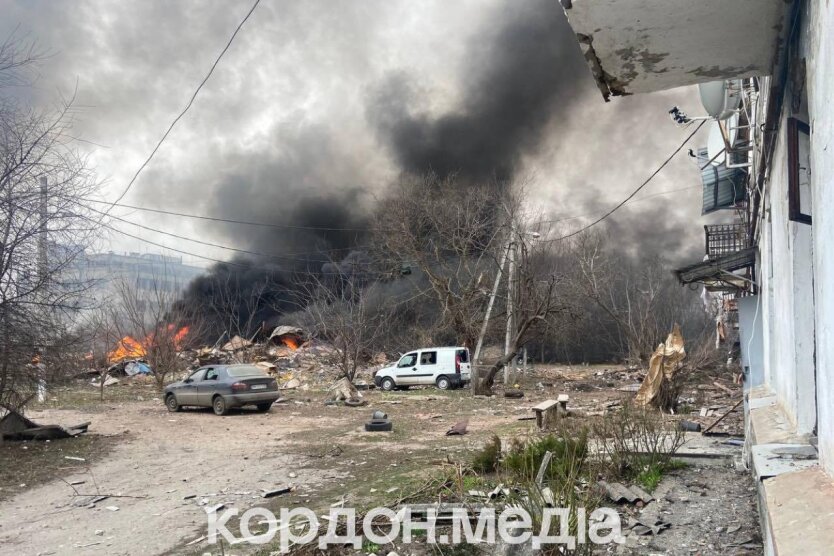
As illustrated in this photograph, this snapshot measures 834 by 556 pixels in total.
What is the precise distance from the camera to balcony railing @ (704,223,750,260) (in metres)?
13.7

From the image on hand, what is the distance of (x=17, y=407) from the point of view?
38.1ft

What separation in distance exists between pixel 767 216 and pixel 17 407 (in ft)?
41.2

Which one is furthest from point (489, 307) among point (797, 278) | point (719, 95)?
point (797, 278)

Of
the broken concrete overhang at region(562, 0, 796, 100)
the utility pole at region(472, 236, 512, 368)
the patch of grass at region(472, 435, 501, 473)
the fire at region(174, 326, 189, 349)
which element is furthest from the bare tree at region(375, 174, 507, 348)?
the broken concrete overhang at region(562, 0, 796, 100)

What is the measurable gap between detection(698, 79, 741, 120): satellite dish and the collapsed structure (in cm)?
182

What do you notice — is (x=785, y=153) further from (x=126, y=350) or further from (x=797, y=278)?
(x=126, y=350)

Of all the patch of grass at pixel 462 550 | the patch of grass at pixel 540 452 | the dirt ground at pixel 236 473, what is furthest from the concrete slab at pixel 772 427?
the patch of grass at pixel 462 550

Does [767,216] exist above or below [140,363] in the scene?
above

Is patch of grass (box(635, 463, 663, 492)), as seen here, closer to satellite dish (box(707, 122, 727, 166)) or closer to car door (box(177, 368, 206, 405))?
satellite dish (box(707, 122, 727, 166))

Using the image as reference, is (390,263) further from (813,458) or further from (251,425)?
(813,458)

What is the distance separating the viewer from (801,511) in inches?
93.8

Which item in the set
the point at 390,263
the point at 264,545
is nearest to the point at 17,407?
the point at 264,545

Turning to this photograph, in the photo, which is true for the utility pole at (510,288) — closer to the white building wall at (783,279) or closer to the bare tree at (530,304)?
the bare tree at (530,304)

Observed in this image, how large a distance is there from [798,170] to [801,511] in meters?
1.89
